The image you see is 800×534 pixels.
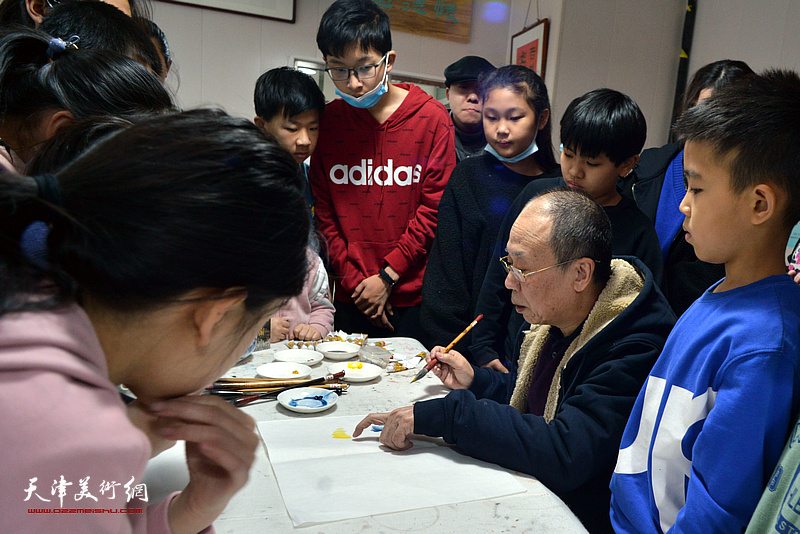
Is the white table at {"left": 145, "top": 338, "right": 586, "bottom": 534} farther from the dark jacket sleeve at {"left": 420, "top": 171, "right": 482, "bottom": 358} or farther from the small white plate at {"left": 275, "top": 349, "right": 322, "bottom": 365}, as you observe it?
the dark jacket sleeve at {"left": 420, "top": 171, "right": 482, "bottom": 358}

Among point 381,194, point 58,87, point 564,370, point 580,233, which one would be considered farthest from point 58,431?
point 381,194

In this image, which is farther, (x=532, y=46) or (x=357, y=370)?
(x=532, y=46)

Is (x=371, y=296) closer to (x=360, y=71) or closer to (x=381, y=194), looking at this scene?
(x=381, y=194)

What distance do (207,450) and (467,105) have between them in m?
2.28

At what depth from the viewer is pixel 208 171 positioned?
0.50 meters

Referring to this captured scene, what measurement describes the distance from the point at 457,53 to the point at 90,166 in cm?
412

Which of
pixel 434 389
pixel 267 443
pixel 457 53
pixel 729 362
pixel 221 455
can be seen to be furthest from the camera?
pixel 457 53

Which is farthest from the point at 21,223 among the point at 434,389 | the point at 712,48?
the point at 712,48

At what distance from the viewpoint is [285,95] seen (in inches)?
87.6

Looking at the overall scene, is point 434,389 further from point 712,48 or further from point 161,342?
point 712,48

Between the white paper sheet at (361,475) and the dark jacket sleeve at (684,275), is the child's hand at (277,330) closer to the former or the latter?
the white paper sheet at (361,475)

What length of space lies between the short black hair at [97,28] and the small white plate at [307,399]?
0.90 meters

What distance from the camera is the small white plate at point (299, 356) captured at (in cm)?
161

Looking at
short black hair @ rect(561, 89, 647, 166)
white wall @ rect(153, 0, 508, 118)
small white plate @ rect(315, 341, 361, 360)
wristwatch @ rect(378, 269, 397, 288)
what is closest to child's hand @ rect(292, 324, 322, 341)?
small white plate @ rect(315, 341, 361, 360)
